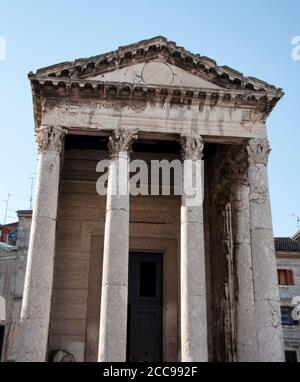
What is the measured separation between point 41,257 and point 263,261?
19.2 feet

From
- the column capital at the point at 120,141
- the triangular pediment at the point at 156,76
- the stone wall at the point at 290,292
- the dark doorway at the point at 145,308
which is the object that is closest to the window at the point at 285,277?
the stone wall at the point at 290,292

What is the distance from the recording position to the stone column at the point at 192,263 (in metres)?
13.3

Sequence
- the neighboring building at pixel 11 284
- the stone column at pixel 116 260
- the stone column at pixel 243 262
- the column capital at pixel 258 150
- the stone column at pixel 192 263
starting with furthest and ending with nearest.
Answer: the neighboring building at pixel 11 284, the column capital at pixel 258 150, the stone column at pixel 243 262, the stone column at pixel 192 263, the stone column at pixel 116 260

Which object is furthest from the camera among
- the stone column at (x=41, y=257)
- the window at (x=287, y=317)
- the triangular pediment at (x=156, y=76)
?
the window at (x=287, y=317)

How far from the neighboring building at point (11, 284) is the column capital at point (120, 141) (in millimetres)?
12910

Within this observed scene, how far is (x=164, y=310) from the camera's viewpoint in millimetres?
17594

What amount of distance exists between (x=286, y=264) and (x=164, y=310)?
56.6 feet

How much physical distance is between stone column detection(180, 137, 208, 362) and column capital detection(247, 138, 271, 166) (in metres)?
1.50

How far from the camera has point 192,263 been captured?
1402 cm

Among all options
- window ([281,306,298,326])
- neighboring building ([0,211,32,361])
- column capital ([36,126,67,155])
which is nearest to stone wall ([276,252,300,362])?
window ([281,306,298,326])

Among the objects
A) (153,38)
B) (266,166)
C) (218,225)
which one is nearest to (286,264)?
(218,225)

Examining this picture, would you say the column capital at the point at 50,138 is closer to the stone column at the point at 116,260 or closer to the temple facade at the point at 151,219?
the temple facade at the point at 151,219

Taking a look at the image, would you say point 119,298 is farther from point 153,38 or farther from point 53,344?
point 153,38

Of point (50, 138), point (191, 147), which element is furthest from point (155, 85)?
point (50, 138)
